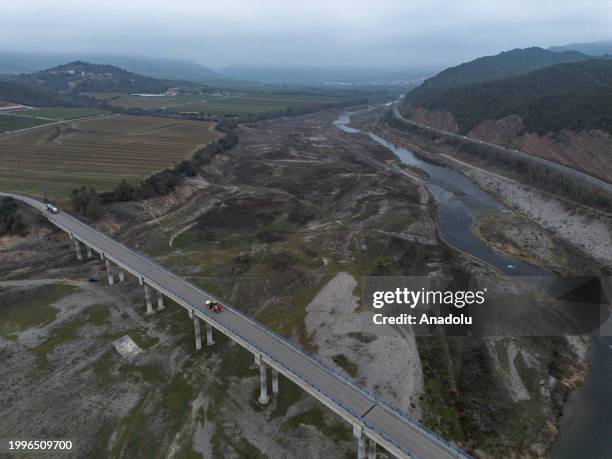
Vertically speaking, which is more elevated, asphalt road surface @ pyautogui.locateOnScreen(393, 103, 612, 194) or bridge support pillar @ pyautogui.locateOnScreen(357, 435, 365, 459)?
asphalt road surface @ pyautogui.locateOnScreen(393, 103, 612, 194)

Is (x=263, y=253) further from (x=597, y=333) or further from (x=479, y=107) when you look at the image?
(x=479, y=107)

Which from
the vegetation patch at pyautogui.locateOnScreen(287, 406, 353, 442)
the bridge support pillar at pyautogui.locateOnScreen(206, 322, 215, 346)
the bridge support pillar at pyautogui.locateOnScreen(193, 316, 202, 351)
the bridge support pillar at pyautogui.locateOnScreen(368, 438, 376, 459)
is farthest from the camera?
the bridge support pillar at pyautogui.locateOnScreen(206, 322, 215, 346)

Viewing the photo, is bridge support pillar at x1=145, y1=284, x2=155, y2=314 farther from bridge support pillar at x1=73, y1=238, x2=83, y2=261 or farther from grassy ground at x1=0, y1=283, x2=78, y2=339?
bridge support pillar at x1=73, y1=238, x2=83, y2=261

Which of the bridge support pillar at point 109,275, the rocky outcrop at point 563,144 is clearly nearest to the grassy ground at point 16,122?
the bridge support pillar at point 109,275

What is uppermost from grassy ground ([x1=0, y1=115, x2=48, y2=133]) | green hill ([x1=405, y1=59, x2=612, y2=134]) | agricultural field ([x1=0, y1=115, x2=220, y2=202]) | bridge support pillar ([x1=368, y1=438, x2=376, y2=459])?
green hill ([x1=405, y1=59, x2=612, y2=134])

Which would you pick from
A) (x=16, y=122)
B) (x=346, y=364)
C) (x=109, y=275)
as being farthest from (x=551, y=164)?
(x=16, y=122)

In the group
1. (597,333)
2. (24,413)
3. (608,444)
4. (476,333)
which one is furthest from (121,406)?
(597,333)

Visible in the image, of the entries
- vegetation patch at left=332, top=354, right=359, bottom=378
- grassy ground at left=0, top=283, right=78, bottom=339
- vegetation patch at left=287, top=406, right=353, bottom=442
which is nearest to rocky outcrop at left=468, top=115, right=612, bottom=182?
vegetation patch at left=332, top=354, right=359, bottom=378
